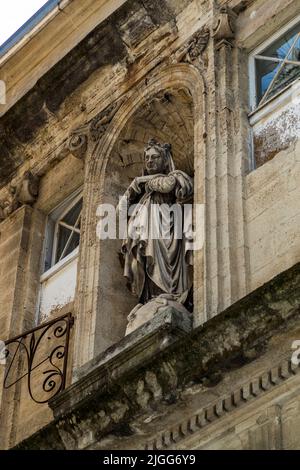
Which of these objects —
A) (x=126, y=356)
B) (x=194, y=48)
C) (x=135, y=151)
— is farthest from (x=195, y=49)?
(x=126, y=356)

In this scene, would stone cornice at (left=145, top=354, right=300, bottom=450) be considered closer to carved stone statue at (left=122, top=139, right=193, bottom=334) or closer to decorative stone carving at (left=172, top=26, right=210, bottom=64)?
carved stone statue at (left=122, top=139, right=193, bottom=334)

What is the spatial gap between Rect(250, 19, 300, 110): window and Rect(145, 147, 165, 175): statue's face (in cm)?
91

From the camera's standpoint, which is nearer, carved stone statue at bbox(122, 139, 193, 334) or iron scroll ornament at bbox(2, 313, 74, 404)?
carved stone statue at bbox(122, 139, 193, 334)

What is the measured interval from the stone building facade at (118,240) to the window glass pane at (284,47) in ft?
0.04

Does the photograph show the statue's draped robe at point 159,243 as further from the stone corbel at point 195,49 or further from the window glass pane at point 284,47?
the window glass pane at point 284,47

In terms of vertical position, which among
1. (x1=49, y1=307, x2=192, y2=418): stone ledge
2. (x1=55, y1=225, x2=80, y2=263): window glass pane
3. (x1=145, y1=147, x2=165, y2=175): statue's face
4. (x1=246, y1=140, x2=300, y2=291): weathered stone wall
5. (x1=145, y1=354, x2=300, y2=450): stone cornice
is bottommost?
(x1=145, y1=354, x2=300, y2=450): stone cornice

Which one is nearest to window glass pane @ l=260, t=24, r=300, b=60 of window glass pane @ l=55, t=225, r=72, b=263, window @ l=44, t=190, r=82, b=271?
window @ l=44, t=190, r=82, b=271

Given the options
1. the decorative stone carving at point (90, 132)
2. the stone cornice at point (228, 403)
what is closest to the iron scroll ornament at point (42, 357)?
the decorative stone carving at point (90, 132)

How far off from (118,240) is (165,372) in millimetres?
2707

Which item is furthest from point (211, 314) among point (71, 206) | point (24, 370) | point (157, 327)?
point (71, 206)

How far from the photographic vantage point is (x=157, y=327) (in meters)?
11.0

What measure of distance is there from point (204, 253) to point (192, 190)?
1.00 meters

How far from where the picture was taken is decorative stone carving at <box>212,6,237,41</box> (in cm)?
1288

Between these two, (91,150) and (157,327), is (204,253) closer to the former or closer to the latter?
(157,327)
